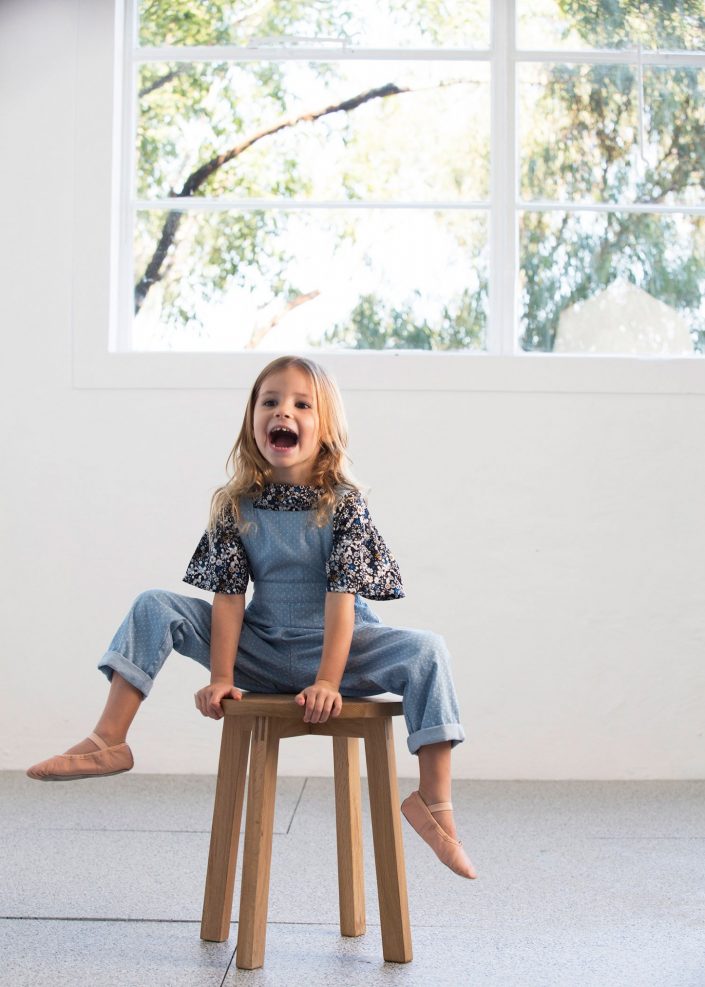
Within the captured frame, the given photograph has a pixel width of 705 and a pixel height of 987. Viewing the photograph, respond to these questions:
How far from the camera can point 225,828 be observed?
5.60 ft

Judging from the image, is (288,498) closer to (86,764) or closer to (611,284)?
(86,764)

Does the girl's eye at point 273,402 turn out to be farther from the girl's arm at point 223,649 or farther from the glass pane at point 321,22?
the glass pane at point 321,22

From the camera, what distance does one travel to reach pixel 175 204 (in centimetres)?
322

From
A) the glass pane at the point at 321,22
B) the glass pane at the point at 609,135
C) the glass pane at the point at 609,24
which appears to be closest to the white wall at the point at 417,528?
the glass pane at the point at 321,22

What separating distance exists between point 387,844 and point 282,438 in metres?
0.64

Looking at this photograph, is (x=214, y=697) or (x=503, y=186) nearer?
(x=214, y=697)

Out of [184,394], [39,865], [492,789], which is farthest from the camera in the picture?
[184,394]

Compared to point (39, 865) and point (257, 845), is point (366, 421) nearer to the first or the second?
point (39, 865)

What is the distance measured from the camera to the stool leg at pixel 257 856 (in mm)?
1599

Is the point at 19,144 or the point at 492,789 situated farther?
the point at 19,144

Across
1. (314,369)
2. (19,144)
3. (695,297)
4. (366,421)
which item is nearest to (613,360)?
(695,297)

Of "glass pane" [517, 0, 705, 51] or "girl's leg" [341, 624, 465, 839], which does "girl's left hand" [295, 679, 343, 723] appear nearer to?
"girl's leg" [341, 624, 465, 839]

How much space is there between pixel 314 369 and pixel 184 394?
132cm

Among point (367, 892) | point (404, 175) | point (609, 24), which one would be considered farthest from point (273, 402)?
point (609, 24)
